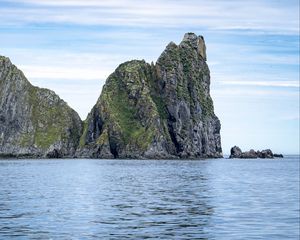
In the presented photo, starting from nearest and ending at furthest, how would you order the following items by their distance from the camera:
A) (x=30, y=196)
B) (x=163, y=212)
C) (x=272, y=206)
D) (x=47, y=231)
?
(x=47, y=231) < (x=163, y=212) < (x=272, y=206) < (x=30, y=196)

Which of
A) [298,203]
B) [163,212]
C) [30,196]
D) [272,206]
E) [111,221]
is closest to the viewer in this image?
[111,221]

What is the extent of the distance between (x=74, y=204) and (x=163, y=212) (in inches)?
481

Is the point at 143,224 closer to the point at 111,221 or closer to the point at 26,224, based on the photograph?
the point at 111,221

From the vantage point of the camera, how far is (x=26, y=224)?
4991cm

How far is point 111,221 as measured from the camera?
5312 cm

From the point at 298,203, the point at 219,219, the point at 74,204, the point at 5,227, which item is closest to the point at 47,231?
the point at 5,227

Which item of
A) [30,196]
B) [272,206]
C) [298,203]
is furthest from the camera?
[30,196]

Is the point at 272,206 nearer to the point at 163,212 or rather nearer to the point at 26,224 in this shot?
the point at 163,212

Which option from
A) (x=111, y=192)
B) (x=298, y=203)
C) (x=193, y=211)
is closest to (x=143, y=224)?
(x=193, y=211)

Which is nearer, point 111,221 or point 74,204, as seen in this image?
point 111,221

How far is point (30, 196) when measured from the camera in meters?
77.5

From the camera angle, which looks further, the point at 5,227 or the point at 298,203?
the point at 298,203

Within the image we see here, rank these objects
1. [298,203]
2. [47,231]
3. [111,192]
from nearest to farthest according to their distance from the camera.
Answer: [47,231]
[298,203]
[111,192]

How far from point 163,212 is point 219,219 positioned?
8.06 m
